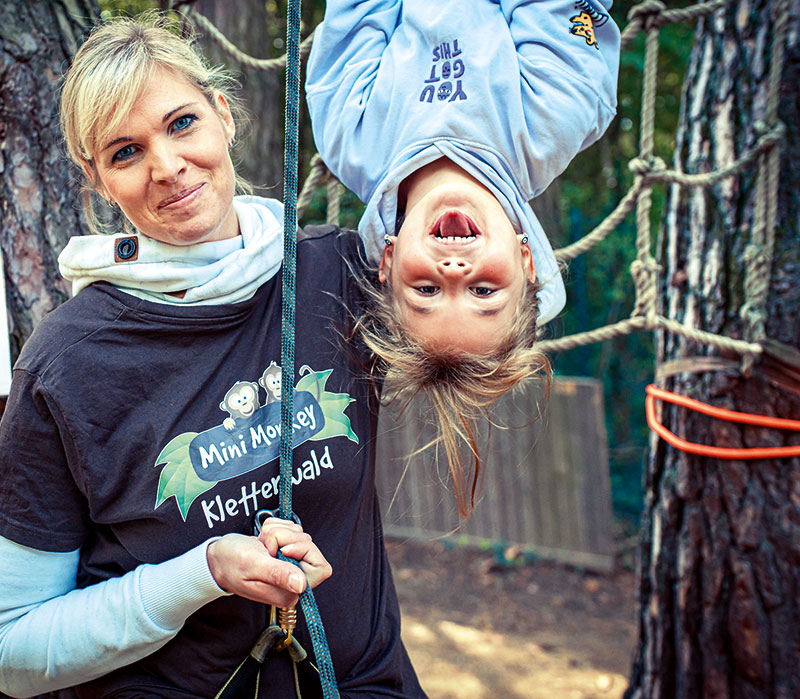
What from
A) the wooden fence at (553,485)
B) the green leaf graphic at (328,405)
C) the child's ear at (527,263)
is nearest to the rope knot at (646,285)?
the child's ear at (527,263)

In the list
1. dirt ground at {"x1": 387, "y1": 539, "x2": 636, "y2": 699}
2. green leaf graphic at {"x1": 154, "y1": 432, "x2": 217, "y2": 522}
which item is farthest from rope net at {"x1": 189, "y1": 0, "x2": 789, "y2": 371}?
dirt ground at {"x1": 387, "y1": 539, "x2": 636, "y2": 699}

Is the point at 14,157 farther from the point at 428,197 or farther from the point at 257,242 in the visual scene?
the point at 428,197

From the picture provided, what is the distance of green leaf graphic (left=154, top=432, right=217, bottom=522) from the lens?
40.3 inches

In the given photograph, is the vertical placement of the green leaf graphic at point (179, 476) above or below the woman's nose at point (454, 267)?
below

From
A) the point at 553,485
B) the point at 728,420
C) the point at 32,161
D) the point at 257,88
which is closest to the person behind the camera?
the point at 32,161

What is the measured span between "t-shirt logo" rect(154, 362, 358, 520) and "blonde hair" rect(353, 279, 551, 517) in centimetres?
10

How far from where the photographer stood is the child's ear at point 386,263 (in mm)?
1161

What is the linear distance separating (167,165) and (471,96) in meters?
0.48

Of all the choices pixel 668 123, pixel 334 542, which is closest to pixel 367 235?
pixel 334 542

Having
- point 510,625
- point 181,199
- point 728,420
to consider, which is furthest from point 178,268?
point 510,625

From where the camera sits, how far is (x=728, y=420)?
1.89m

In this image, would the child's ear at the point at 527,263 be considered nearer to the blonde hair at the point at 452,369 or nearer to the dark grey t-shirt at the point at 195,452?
the blonde hair at the point at 452,369

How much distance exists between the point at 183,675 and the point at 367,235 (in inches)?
28.3

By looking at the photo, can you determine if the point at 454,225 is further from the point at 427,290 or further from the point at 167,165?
the point at 167,165
